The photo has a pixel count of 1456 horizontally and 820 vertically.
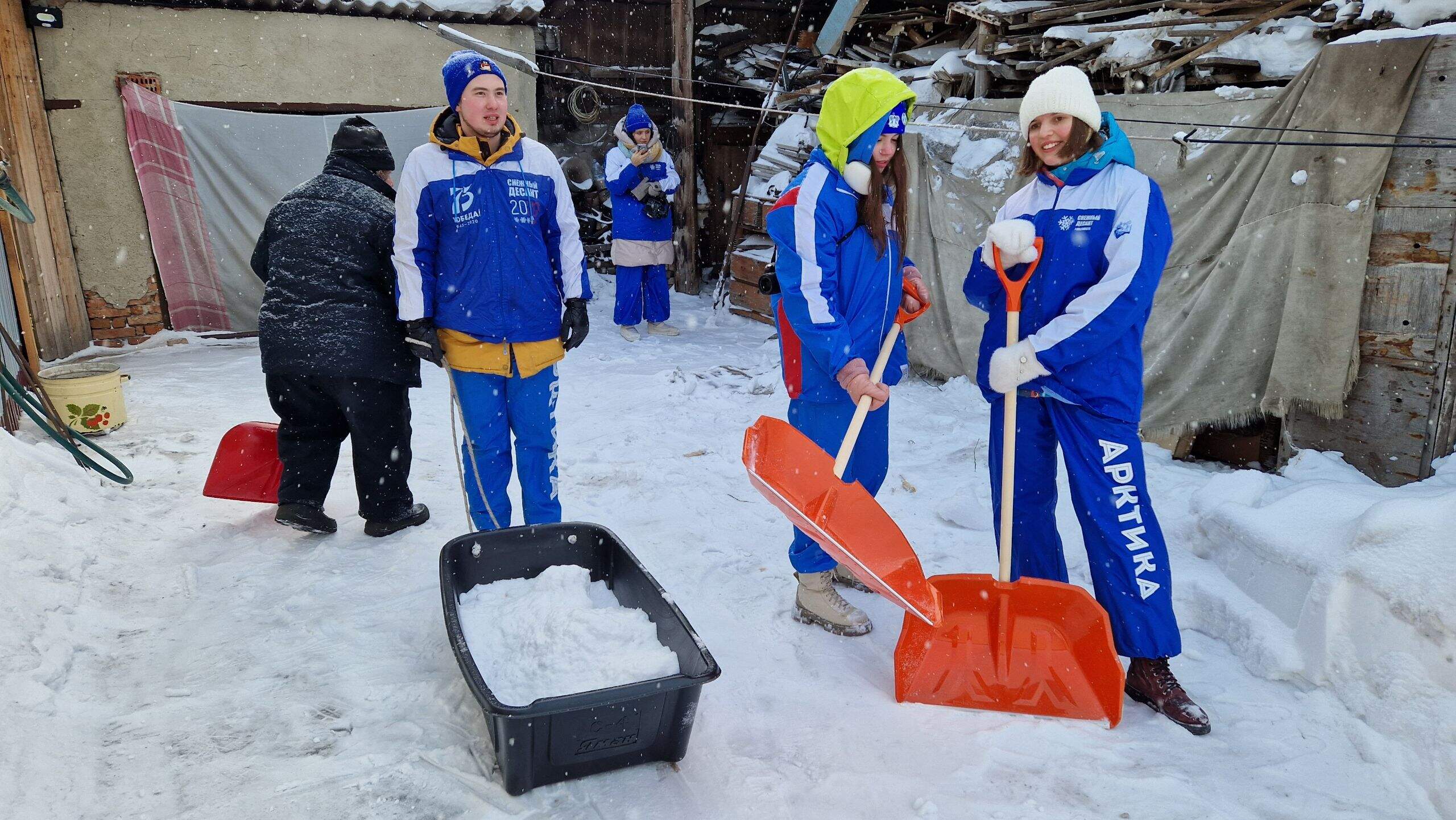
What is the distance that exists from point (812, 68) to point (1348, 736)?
8.15m

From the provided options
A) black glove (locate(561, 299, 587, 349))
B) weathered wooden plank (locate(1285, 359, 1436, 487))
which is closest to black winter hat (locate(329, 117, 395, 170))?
black glove (locate(561, 299, 587, 349))

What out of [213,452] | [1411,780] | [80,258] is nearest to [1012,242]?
[1411,780]

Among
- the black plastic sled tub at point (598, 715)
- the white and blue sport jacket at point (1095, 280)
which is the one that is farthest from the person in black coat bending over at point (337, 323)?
the white and blue sport jacket at point (1095, 280)

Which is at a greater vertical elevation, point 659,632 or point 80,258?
point 80,258

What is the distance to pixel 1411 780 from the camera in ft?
7.38

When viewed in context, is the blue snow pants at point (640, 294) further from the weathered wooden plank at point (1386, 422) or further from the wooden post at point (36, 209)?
the weathered wooden plank at point (1386, 422)

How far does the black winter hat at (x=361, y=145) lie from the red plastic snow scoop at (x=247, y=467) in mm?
1227

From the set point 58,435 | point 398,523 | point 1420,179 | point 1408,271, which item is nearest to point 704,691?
point 398,523

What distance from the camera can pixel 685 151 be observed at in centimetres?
943

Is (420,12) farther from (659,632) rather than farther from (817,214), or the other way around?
(659,632)

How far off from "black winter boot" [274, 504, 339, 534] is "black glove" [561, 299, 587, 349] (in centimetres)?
142

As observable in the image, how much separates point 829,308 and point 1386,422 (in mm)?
2991

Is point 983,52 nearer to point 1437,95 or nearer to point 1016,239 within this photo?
point 1437,95

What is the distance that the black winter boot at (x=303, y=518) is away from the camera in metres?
3.72
